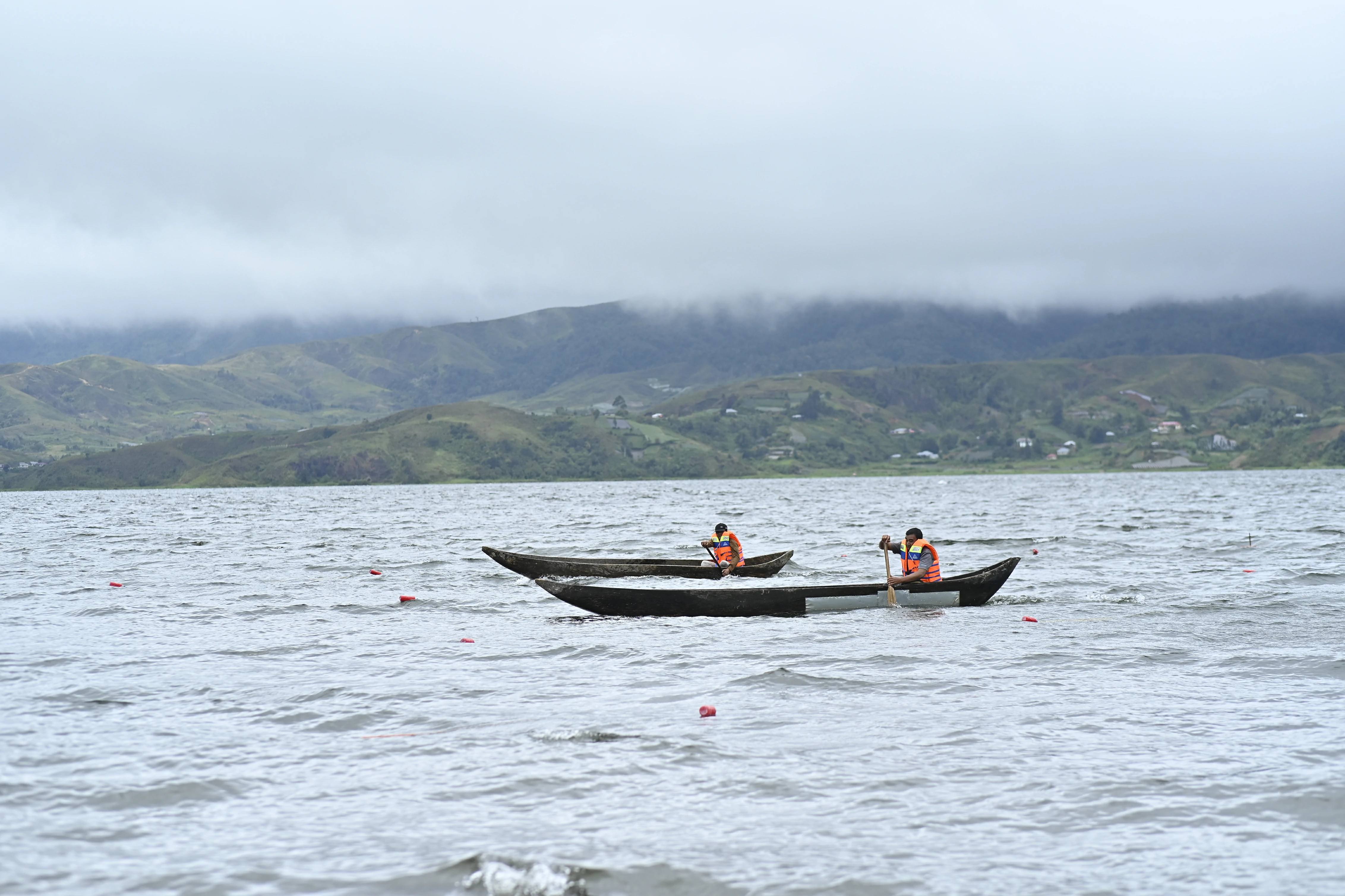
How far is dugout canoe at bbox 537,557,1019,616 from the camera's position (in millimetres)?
32594

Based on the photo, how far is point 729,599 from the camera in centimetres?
3300

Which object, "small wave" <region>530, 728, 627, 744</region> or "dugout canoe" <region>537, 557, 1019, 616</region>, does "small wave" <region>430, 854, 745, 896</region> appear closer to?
"small wave" <region>530, 728, 627, 744</region>

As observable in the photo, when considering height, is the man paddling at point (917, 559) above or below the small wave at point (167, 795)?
above

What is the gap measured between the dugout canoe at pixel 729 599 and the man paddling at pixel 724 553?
6468mm

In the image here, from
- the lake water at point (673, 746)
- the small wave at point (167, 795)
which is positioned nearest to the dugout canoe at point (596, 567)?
the lake water at point (673, 746)

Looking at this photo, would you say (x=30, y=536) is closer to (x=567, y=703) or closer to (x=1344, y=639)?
(x=567, y=703)

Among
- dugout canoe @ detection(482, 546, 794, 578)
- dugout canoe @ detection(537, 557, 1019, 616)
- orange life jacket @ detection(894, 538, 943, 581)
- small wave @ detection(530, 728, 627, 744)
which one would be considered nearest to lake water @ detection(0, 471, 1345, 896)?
small wave @ detection(530, 728, 627, 744)

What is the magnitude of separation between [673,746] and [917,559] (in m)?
19.1

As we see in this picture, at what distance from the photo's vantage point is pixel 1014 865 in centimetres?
1201

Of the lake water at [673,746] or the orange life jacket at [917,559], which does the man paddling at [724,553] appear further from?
the orange life jacket at [917,559]

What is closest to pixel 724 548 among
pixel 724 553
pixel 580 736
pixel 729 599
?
pixel 724 553

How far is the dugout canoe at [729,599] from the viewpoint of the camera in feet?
107

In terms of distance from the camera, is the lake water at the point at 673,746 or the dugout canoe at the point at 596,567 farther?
the dugout canoe at the point at 596,567

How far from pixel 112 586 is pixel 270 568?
10232 mm
